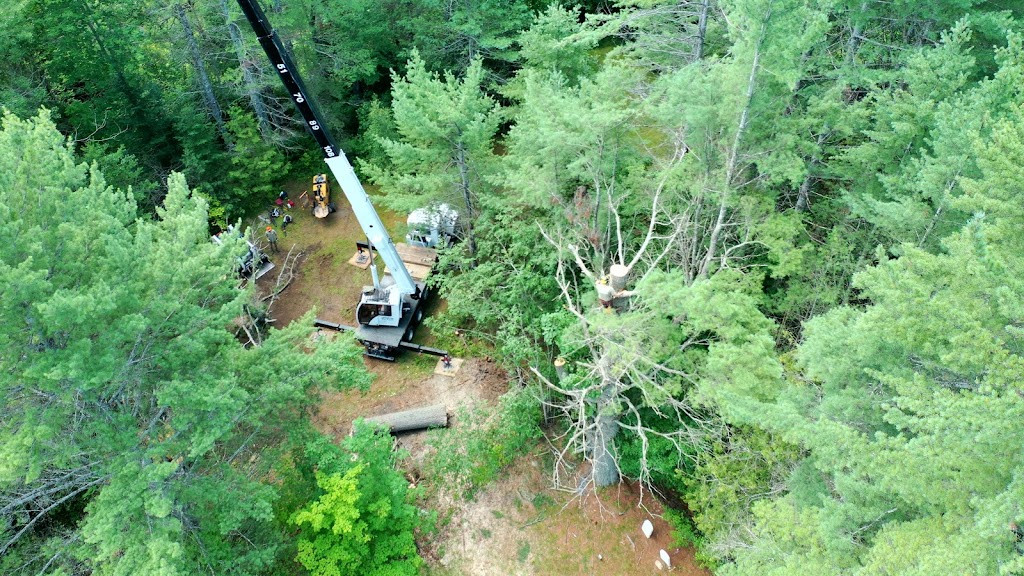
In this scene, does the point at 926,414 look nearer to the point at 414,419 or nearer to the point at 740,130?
the point at 740,130

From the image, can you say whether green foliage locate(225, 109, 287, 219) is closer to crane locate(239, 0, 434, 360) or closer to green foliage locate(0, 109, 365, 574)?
crane locate(239, 0, 434, 360)

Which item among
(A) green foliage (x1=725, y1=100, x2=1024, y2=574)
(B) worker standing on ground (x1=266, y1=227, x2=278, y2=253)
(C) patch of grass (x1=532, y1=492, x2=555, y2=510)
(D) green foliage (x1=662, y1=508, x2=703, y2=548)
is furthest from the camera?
(B) worker standing on ground (x1=266, y1=227, x2=278, y2=253)

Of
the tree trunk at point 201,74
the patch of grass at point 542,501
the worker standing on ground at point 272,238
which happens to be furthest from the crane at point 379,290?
the patch of grass at point 542,501

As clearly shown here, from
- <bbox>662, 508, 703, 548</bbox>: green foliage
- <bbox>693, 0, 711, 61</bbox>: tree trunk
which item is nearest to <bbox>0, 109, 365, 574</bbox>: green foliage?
<bbox>662, 508, 703, 548</bbox>: green foliage

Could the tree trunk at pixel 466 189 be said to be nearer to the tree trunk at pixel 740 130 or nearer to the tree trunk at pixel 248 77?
the tree trunk at pixel 740 130

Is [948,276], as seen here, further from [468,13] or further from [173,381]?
[468,13]

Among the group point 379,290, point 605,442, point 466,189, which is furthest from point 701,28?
point 379,290
